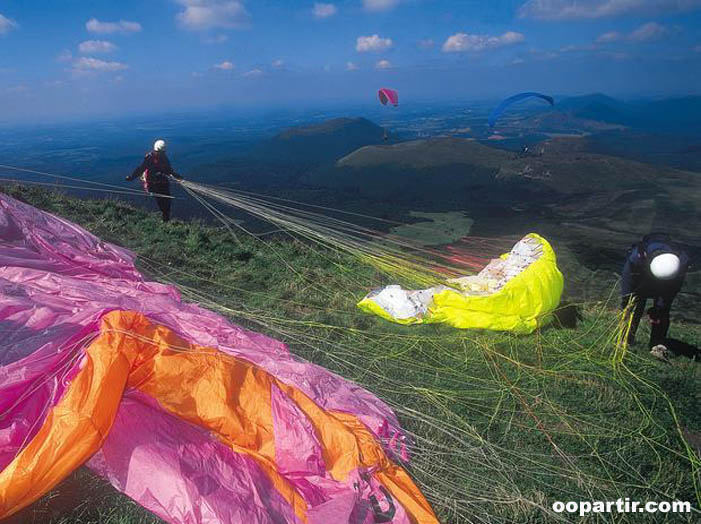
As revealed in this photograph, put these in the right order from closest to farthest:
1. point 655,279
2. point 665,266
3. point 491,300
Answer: point 665,266
point 655,279
point 491,300

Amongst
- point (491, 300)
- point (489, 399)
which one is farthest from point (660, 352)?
point (489, 399)

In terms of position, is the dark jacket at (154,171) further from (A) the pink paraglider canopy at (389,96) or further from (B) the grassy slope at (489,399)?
(A) the pink paraglider canopy at (389,96)

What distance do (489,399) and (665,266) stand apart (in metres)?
2.41

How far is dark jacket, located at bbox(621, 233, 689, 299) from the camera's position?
4.65 metres

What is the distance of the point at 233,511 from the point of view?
2.34 m

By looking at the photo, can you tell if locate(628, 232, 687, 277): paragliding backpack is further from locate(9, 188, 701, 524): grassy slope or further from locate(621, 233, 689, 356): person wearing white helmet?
locate(9, 188, 701, 524): grassy slope

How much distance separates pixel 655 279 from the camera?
474cm

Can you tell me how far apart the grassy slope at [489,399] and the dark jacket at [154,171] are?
2.00 m

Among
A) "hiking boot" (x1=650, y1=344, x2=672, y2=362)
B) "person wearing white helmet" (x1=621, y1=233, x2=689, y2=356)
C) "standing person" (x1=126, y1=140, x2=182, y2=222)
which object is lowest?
"hiking boot" (x1=650, y1=344, x2=672, y2=362)

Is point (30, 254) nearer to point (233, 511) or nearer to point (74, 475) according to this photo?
point (74, 475)

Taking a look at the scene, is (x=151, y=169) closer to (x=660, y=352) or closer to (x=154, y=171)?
(x=154, y=171)

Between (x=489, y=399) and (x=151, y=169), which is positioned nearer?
(x=489, y=399)

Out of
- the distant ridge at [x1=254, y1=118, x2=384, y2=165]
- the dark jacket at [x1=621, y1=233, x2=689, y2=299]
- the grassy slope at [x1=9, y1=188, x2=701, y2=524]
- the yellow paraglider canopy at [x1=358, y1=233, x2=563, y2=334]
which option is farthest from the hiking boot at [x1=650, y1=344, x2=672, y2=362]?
the distant ridge at [x1=254, y1=118, x2=384, y2=165]

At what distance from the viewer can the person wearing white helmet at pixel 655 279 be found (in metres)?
4.59
